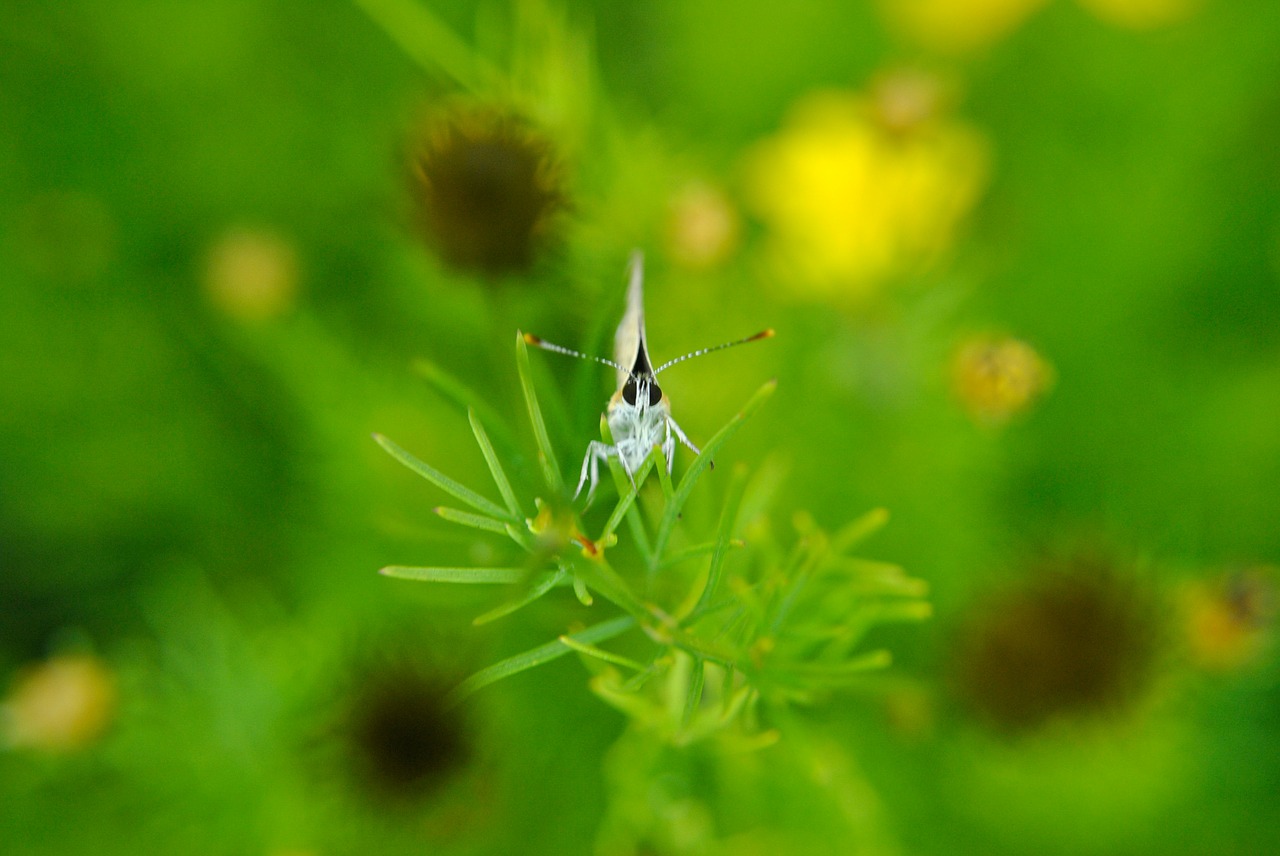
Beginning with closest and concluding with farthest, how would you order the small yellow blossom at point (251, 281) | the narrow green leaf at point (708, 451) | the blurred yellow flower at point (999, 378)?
the narrow green leaf at point (708, 451)
the blurred yellow flower at point (999, 378)
the small yellow blossom at point (251, 281)

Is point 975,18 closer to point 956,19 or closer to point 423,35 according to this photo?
point 956,19

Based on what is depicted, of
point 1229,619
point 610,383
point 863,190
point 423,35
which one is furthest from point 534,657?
point 423,35

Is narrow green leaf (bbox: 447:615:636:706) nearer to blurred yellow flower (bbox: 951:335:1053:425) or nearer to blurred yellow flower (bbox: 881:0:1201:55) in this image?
blurred yellow flower (bbox: 951:335:1053:425)

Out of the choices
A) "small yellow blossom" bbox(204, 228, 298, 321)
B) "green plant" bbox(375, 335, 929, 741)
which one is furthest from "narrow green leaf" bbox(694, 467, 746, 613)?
"small yellow blossom" bbox(204, 228, 298, 321)

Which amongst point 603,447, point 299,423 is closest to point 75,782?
point 299,423

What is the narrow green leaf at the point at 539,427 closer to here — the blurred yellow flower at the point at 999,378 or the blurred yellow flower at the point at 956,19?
the blurred yellow flower at the point at 999,378

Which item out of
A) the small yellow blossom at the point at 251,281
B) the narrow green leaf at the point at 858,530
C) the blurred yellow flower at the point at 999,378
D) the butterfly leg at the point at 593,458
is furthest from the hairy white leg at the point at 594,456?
the small yellow blossom at the point at 251,281

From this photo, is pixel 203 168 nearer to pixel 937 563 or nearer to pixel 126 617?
pixel 126 617
